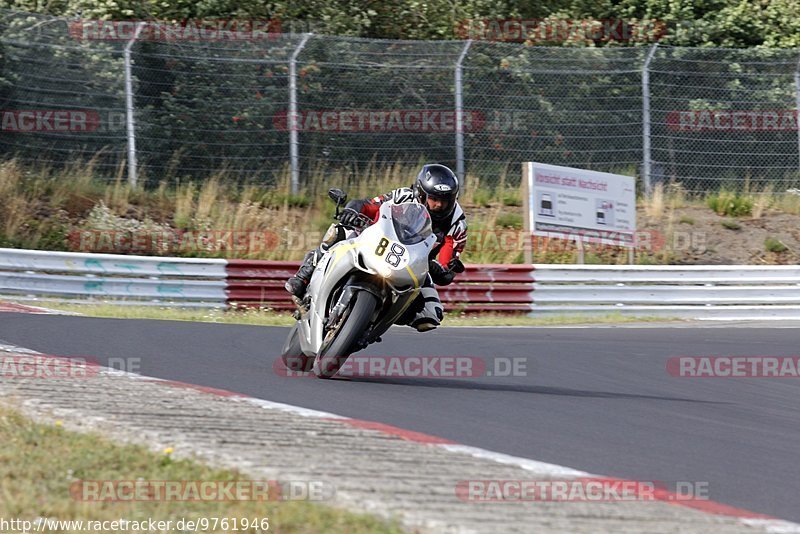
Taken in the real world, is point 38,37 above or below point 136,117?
above

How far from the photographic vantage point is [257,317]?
14.2 m

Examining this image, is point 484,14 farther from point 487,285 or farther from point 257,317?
A: point 257,317

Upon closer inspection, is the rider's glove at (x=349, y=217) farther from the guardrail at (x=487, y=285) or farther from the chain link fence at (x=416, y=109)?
the chain link fence at (x=416, y=109)

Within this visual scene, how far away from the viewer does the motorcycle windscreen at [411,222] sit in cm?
746

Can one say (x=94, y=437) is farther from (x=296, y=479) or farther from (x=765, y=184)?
(x=765, y=184)

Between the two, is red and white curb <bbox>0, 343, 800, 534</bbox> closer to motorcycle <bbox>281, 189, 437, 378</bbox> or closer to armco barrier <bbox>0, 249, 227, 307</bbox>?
motorcycle <bbox>281, 189, 437, 378</bbox>

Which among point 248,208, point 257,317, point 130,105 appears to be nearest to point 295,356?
point 257,317

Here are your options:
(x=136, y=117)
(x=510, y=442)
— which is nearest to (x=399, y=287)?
(x=510, y=442)

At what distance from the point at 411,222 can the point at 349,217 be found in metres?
0.45

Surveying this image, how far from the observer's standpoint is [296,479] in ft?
14.5

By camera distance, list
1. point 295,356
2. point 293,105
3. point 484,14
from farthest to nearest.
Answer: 1. point 484,14
2. point 293,105
3. point 295,356

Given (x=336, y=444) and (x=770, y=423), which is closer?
(x=336, y=444)

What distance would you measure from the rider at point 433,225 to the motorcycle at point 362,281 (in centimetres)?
11

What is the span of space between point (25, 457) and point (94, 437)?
385 mm
